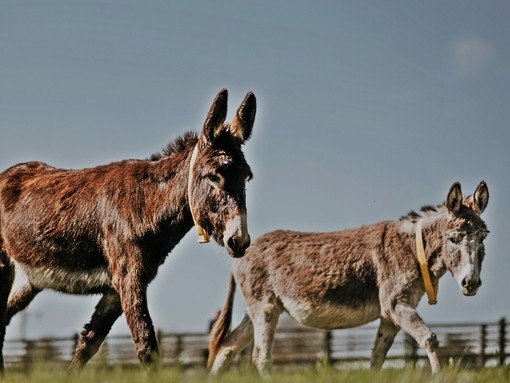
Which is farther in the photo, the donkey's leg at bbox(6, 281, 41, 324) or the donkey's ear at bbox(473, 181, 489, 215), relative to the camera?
the donkey's ear at bbox(473, 181, 489, 215)

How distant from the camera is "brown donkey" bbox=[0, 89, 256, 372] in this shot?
239 inches

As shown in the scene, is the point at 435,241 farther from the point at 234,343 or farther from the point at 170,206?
the point at 170,206

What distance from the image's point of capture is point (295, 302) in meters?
10.7

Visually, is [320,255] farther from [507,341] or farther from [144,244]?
[507,341]

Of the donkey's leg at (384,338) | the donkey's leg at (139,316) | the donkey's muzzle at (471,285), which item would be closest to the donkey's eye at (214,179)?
the donkey's leg at (139,316)

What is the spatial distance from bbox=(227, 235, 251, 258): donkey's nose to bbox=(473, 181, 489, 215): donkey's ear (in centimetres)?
515

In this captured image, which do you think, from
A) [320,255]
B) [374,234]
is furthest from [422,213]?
[320,255]

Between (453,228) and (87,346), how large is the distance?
5.01 metres

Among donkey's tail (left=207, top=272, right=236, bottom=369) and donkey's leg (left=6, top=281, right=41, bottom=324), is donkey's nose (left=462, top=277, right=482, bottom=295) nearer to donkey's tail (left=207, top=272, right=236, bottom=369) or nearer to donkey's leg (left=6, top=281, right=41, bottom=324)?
donkey's tail (left=207, top=272, right=236, bottom=369)

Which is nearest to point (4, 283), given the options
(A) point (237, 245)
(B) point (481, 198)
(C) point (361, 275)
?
(A) point (237, 245)

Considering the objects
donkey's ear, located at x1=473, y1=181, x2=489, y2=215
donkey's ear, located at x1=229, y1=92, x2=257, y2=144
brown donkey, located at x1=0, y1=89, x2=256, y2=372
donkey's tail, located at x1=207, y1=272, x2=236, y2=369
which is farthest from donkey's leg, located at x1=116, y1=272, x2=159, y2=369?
donkey's ear, located at x1=473, y1=181, x2=489, y2=215

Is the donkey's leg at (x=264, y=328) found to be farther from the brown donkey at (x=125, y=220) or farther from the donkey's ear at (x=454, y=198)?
the brown donkey at (x=125, y=220)

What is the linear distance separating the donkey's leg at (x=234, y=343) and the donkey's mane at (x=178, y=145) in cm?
425

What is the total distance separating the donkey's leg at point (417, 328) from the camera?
30.3ft
